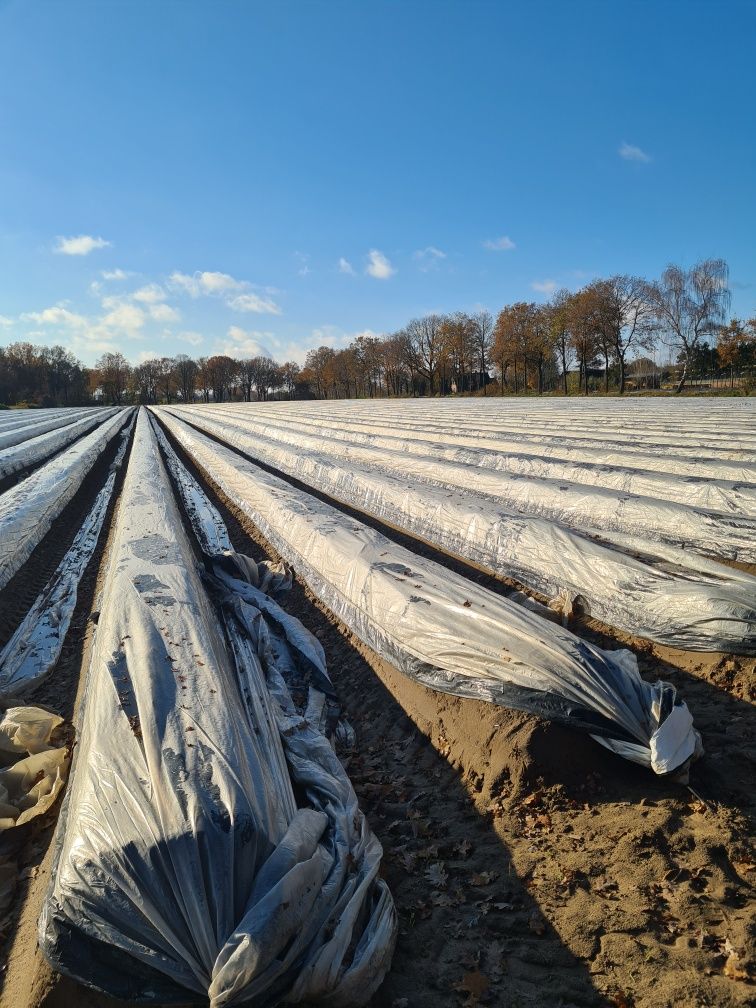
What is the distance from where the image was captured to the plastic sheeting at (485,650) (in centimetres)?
264

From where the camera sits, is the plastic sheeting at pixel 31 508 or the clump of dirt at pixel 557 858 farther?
the plastic sheeting at pixel 31 508

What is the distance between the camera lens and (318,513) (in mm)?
6242

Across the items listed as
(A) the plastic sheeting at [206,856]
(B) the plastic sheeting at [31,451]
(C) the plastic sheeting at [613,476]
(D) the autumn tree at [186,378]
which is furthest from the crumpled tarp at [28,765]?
(D) the autumn tree at [186,378]

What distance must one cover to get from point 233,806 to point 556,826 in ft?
4.94

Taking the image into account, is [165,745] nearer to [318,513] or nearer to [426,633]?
[426,633]

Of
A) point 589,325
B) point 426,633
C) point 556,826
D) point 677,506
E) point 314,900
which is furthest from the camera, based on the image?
point 589,325

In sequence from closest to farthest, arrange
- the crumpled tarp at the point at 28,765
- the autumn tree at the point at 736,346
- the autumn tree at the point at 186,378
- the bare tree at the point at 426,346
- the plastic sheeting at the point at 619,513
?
the crumpled tarp at the point at 28,765 < the plastic sheeting at the point at 619,513 < the autumn tree at the point at 736,346 < the bare tree at the point at 426,346 < the autumn tree at the point at 186,378

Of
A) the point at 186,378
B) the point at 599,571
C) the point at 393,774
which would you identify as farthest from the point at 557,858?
the point at 186,378

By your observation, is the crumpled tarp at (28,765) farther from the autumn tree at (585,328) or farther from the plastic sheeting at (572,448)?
the autumn tree at (585,328)

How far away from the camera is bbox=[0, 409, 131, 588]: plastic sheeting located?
241 inches

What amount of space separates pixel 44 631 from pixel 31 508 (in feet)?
11.5

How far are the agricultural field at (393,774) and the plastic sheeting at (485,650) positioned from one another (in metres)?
0.02

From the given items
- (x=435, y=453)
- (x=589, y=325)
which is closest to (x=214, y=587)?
(x=435, y=453)

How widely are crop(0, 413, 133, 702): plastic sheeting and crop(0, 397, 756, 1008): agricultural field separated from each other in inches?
1.4
